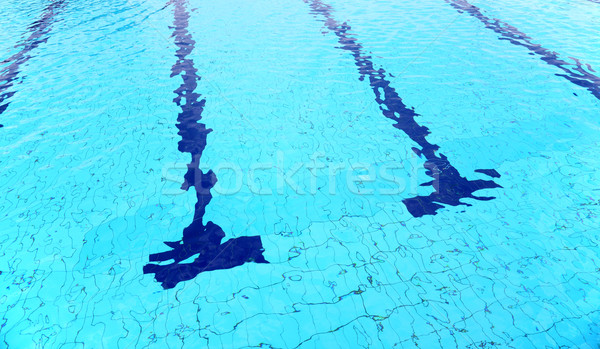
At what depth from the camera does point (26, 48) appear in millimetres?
6445

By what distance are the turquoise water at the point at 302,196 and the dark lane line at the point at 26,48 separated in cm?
6

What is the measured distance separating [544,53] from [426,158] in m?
4.46

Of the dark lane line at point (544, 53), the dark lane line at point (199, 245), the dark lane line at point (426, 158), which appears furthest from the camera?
the dark lane line at point (544, 53)

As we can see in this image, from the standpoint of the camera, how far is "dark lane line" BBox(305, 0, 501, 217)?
11.0 ft

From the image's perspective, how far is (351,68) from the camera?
579cm

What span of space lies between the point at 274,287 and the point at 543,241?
2400mm

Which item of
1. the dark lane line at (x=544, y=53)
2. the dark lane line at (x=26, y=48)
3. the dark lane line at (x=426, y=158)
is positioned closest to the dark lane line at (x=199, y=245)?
the dark lane line at (x=426, y=158)

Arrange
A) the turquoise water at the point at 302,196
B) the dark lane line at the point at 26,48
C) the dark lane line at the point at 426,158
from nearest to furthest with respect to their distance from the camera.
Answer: the turquoise water at the point at 302,196
the dark lane line at the point at 426,158
the dark lane line at the point at 26,48

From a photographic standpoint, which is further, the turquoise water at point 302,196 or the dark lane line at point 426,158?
the dark lane line at point 426,158

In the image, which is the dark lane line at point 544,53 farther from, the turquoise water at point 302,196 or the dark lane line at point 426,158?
the dark lane line at point 426,158

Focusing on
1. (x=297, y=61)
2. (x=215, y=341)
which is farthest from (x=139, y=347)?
(x=297, y=61)

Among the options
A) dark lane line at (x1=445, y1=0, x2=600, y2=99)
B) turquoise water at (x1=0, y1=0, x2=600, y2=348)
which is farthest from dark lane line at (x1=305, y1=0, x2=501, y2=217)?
dark lane line at (x1=445, y1=0, x2=600, y2=99)

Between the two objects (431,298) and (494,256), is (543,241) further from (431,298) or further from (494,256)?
(431,298)

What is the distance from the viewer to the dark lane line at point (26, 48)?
5164 mm
